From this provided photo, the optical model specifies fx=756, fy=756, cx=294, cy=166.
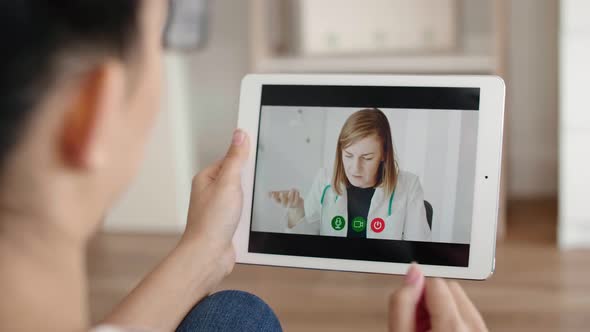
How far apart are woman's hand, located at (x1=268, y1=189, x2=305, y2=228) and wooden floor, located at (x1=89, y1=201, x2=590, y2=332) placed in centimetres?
85

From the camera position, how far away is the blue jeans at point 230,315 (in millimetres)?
831

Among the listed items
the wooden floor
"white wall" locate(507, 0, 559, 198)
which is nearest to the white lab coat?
the wooden floor

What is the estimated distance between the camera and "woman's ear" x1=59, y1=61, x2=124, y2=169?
45 cm

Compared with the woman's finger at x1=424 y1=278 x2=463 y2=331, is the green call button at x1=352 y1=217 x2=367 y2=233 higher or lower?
higher

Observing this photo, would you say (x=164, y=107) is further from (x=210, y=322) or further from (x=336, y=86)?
(x=210, y=322)

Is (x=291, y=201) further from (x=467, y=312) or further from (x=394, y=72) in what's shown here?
(x=394, y=72)

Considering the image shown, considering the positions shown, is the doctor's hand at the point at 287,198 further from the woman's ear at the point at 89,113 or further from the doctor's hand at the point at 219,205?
the woman's ear at the point at 89,113

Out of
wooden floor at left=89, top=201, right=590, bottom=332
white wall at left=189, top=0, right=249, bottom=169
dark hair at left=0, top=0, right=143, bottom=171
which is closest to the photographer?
dark hair at left=0, top=0, right=143, bottom=171

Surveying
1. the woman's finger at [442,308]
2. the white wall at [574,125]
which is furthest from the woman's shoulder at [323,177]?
the white wall at [574,125]

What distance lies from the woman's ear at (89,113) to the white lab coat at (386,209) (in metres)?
0.52

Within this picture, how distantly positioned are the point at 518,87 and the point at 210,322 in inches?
69.8

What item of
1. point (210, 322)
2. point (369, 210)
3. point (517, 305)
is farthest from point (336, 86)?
Result: point (517, 305)

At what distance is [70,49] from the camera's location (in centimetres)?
42

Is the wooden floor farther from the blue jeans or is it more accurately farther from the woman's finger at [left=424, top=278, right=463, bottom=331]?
the woman's finger at [left=424, top=278, right=463, bottom=331]
